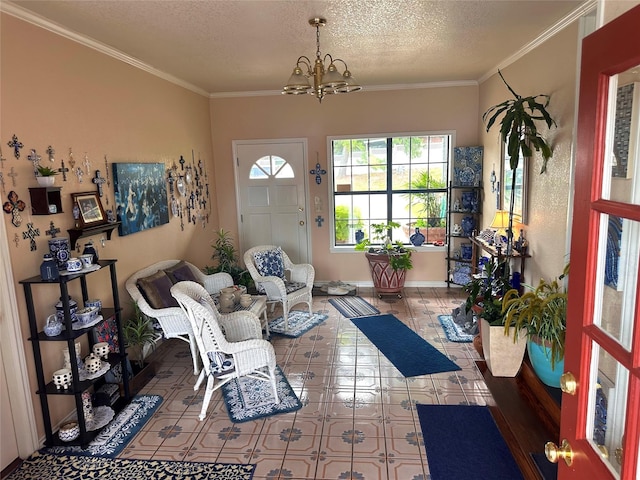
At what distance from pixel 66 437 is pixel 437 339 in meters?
3.20

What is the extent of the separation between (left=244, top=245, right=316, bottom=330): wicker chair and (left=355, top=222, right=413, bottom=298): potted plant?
101 centimetres

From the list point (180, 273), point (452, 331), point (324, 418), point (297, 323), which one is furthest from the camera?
point (297, 323)

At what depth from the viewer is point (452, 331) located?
450 centimetres

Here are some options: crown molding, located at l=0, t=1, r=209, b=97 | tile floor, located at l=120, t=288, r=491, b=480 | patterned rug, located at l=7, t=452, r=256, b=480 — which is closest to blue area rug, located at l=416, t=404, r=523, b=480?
tile floor, located at l=120, t=288, r=491, b=480

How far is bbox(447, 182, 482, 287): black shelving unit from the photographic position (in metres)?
5.52

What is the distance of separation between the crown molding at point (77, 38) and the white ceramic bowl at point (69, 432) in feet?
8.51

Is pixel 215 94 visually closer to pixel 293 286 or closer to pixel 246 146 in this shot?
pixel 246 146

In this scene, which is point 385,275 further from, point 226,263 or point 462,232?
point 226,263

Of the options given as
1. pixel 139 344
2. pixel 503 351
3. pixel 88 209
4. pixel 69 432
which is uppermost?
pixel 88 209

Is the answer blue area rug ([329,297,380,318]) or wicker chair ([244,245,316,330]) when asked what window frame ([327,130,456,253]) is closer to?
blue area rug ([329,297,380,318])

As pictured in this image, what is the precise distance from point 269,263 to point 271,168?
1.69 metres

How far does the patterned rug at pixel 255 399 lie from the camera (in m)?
3.13

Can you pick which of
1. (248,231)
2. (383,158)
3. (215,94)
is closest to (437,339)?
(383,158)

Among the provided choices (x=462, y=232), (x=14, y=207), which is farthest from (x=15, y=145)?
(x=462, y=232)
